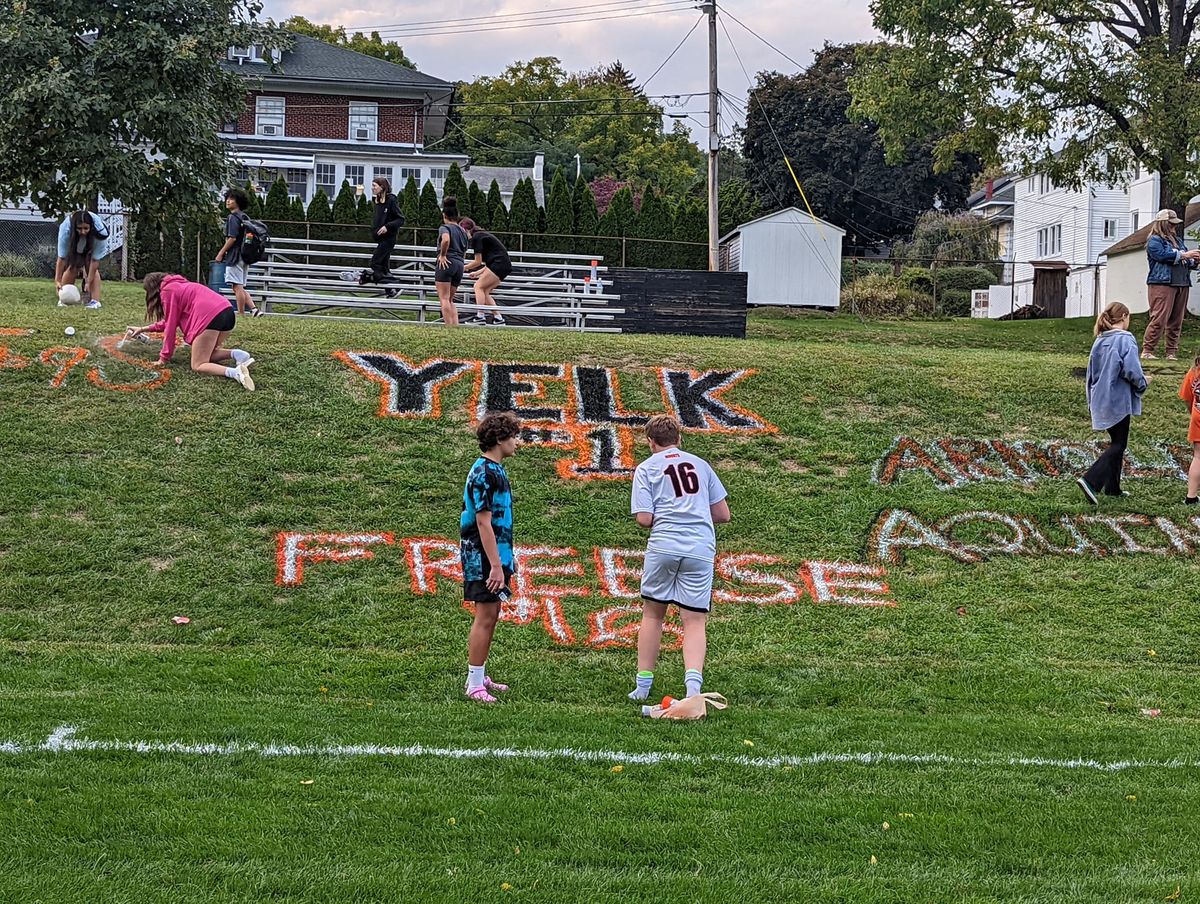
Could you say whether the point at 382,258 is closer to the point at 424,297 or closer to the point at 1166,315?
the point at 424,297

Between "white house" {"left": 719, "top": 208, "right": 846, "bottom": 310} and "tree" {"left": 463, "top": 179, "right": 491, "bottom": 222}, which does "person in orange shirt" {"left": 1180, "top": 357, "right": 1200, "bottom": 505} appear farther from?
"tree" {"left": 463, "top": 179, "right": 491, "bottom": 222}

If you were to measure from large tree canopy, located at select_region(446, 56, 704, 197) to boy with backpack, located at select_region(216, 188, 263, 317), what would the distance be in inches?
1956

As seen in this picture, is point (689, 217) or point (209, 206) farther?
point (689, 217)

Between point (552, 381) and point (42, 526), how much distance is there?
6111mm

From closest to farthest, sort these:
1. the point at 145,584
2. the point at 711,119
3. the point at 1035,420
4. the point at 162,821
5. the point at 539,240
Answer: the point at 162,821, the point at 145,584, the point at 1035,420, the point at 711,119, the point at 539,240

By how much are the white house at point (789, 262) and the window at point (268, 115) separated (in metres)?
21.0

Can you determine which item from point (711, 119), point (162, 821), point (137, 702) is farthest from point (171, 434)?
point (711, 119)

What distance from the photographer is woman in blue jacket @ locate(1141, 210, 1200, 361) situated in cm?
1711

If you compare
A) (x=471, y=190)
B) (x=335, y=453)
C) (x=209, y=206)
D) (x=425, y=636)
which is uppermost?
(x=471, y=190)

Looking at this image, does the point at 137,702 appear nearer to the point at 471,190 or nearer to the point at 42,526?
the point at 42,526

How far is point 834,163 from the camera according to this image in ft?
210

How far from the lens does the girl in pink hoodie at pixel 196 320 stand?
13.8m

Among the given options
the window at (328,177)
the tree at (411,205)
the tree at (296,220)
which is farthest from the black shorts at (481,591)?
the window at (328,177)

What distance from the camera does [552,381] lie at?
15.2 metres
